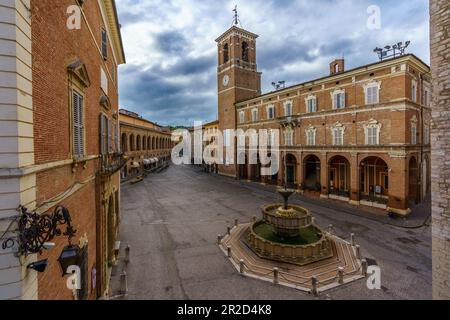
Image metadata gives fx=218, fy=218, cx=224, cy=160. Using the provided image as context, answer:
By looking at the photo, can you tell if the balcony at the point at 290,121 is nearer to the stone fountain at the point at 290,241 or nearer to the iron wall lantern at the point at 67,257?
the stone fountain at the point at 290,241

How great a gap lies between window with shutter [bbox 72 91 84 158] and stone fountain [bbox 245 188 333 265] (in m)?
10.2

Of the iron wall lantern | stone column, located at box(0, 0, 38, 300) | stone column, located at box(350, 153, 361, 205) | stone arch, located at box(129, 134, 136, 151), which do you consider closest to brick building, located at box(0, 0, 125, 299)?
stone column, located at box(0, 0, 38, 300)

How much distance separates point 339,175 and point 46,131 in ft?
93.7

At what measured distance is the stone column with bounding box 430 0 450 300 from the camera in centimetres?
621

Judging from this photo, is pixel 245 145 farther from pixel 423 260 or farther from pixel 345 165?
pixel 423 260

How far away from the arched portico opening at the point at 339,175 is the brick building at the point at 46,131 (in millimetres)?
25269

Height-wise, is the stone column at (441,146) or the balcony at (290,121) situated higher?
the balcony at (290,121)

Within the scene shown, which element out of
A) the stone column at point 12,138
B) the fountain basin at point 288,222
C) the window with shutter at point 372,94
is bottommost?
the fountain basin at point 288,222

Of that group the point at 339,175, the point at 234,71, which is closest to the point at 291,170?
the point at 339,175

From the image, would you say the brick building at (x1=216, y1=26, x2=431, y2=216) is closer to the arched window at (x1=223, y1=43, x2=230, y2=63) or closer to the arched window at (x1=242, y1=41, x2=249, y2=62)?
the arched window at (x1=242, y1=41, x2=249, y2=62)

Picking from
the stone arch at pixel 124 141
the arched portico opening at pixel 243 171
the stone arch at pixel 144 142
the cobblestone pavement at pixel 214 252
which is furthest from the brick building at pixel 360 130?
the stone arch at pixel 144 142

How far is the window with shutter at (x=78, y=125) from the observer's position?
6.02 m

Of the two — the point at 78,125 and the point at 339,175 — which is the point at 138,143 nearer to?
the point at 339,175
